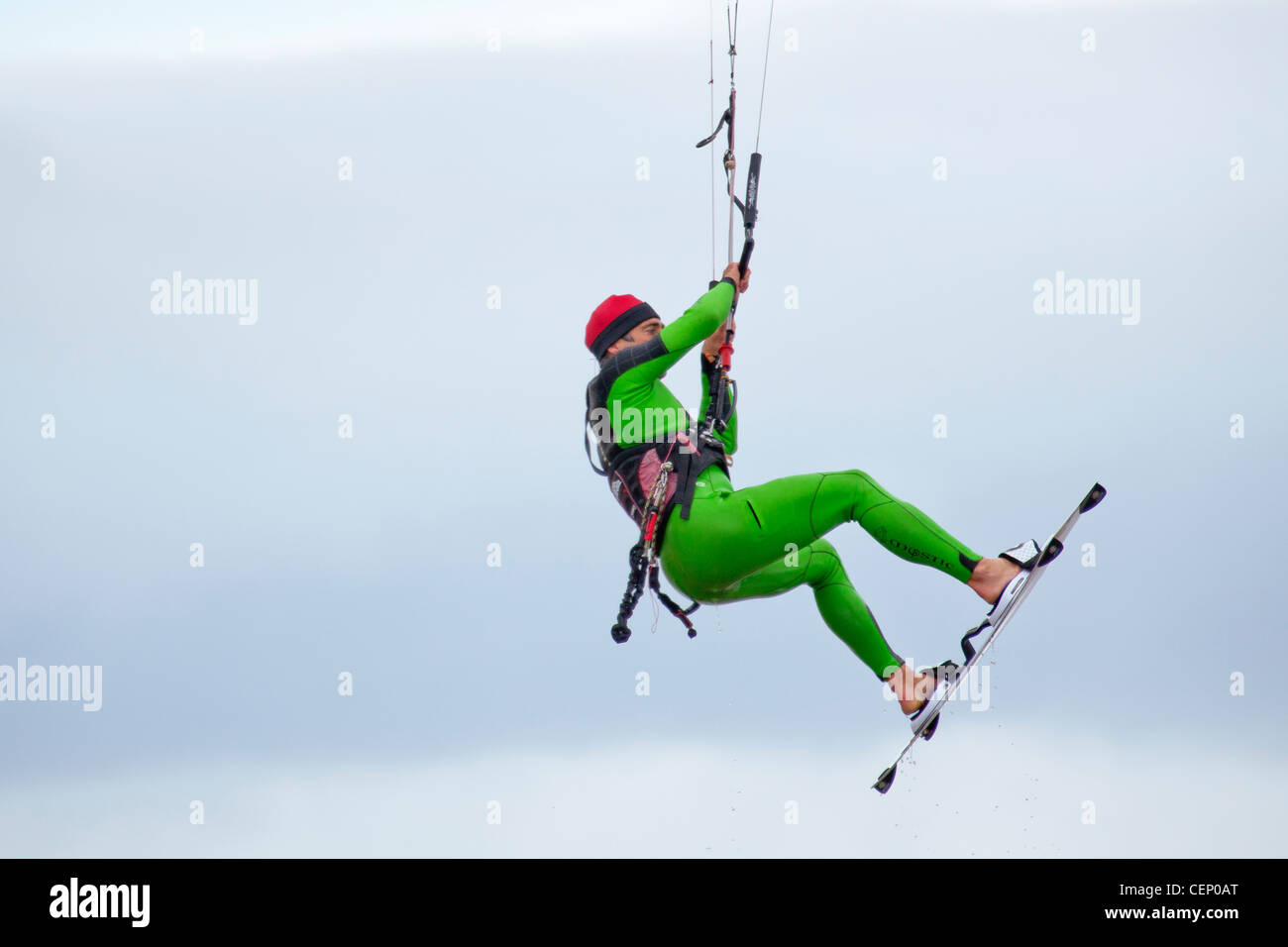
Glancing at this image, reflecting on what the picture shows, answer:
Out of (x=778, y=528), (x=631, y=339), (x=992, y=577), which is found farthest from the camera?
(x=631, y=339)

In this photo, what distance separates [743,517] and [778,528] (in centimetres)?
18

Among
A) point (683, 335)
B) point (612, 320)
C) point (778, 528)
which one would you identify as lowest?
point (778, 528)

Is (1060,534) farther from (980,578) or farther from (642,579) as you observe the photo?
(642,579)

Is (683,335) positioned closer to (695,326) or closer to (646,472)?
(695,326)

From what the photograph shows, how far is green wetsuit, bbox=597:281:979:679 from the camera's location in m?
8.93

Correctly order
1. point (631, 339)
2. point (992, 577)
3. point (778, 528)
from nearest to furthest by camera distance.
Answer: point (992, 577)
point (778, 528)
point (631, 339)

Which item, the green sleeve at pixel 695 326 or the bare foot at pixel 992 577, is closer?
the bare foot at pixel 992 577

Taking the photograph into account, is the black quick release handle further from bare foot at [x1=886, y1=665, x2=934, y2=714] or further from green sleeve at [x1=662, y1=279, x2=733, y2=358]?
bare foot at [x1=886, y1=665, x2=934, y2=714]

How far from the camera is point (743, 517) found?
29.8 ft

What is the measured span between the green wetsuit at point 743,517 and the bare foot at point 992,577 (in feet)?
0.14

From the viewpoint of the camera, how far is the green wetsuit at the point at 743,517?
893 cm

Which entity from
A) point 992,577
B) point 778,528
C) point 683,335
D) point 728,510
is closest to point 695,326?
point 683,335

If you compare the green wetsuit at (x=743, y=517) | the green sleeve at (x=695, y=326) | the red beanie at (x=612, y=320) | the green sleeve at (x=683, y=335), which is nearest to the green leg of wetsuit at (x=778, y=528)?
the green wetsuit at (x=743, y=517)

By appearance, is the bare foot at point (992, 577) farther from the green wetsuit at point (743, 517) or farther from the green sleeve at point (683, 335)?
the green sleeve at point (683, 335)
